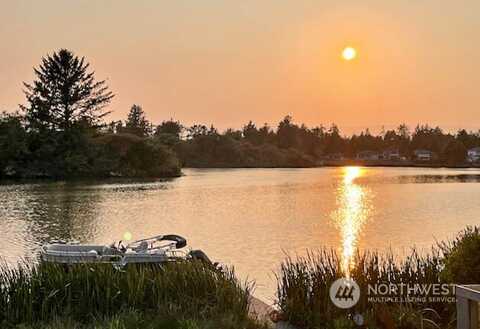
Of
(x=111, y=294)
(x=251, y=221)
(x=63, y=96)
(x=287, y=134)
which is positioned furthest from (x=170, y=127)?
(x=111, y=294)

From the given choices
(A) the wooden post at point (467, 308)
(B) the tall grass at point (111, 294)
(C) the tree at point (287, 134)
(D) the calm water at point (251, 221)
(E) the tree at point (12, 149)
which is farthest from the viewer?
(C) the tree at point (287, 134)

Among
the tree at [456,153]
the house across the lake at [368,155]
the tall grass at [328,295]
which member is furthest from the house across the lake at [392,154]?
the tall grass at [328,295]

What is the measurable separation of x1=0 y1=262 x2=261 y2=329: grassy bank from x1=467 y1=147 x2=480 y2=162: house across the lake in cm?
8786

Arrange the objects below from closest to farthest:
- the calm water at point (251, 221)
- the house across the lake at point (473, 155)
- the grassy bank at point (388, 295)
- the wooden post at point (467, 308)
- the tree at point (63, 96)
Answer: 1. the wooden post at point (467, 308)
2. the grassy bank at point (388, 295)
3. the calm water at point (251, 221)
4. the tree at point (63, 96)
5. the house across the lake at point (473, 155)

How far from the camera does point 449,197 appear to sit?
2658 cm

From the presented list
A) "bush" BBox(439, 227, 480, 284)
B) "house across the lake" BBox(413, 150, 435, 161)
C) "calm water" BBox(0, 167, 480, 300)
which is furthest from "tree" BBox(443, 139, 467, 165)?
"bush" BBox(439, 227, 480, 284)

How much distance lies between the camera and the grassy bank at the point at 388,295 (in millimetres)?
4664

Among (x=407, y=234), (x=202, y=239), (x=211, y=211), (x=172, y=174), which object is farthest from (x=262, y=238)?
(x=172, y=174)

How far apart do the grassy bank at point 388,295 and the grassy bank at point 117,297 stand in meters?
0.54

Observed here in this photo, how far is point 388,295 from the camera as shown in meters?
5.64

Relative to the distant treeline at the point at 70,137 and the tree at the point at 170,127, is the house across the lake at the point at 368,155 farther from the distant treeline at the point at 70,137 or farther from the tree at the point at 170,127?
the distant treeline at the point at 70,137

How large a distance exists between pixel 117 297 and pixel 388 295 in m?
2.77

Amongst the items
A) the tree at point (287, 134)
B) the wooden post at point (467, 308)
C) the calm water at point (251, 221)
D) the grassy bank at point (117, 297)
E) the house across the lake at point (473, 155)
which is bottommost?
the calm water at point (251, 221)

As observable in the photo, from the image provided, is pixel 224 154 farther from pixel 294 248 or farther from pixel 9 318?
pixel 9 318
